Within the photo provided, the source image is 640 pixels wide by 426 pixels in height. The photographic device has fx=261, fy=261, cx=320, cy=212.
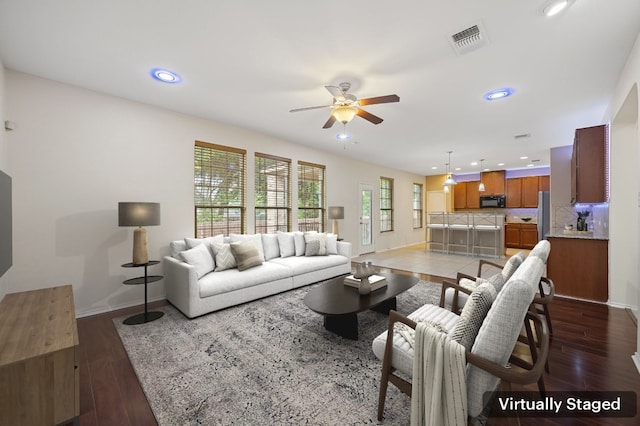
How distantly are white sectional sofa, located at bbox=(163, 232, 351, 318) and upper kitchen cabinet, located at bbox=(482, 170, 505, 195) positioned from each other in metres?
7.43

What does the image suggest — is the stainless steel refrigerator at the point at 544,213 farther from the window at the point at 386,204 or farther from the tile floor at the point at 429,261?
the window at the point at 386,204

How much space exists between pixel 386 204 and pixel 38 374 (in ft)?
27.6

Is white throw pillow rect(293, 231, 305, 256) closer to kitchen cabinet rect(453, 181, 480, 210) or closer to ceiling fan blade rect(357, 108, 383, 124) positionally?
ceiling fan blade rect(357, 108, 383, 124)

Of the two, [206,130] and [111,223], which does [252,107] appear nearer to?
[206,130]

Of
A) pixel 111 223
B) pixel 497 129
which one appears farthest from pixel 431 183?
pixel 111 223

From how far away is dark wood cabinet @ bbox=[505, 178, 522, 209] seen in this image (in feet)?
29.8

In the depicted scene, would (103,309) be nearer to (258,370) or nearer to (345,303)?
(258,370)

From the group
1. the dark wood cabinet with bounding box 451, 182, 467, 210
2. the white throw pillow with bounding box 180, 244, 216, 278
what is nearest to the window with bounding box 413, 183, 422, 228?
the dark wood cabinet with bounding box 451, 182, 467, 210

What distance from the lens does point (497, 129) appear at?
4.79 meters

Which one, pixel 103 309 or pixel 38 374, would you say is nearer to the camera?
pixel 38 374

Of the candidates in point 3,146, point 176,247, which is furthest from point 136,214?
point 3,146

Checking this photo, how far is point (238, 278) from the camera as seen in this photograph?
3541 mm

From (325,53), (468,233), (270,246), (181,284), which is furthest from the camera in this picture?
(468,233)

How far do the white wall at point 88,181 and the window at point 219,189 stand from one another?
0.54 feet
